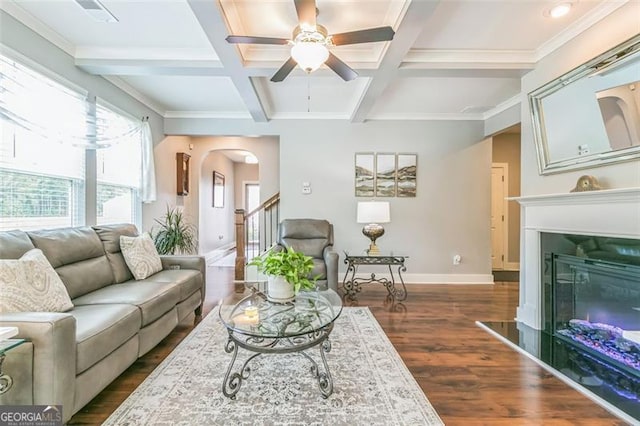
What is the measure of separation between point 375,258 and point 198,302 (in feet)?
7.43

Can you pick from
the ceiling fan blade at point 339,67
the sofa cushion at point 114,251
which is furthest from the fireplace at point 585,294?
the sofa cushion at point 114,251

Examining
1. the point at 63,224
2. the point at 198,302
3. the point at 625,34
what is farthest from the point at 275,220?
the point at 625,34

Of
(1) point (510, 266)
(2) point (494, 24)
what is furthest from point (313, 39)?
(1) point (510, 266)

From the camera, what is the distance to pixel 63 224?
121 inches

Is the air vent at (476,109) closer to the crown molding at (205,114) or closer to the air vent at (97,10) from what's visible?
the crown molding at (205,114)

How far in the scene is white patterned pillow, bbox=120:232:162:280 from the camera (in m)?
3.02

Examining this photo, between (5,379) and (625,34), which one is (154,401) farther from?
(625,34)

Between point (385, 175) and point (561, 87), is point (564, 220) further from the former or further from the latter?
point (385, 175)

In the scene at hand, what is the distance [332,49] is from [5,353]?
3.13m

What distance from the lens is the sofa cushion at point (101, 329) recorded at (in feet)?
5.58

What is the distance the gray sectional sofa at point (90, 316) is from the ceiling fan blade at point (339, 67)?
2.31 m

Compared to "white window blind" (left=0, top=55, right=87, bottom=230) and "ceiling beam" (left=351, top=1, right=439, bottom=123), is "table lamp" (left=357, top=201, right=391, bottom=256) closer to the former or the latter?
"ceiling beam" (left=351, top=1, right=439, bottom=123)

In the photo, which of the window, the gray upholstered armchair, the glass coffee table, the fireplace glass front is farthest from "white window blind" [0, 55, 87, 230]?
the fireplace glass front

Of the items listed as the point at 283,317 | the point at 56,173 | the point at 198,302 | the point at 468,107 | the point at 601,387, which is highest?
the point at 468,107
